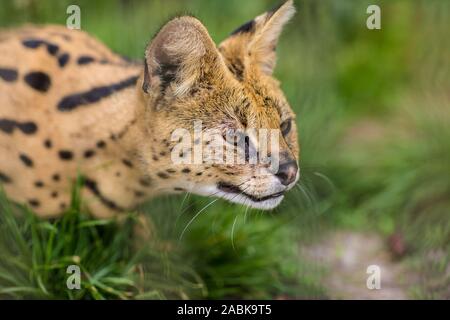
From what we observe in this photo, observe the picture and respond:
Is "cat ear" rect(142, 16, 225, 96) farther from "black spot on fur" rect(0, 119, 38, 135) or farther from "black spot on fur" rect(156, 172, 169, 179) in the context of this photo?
"black spot on fur" rect(0, 119, 38, 135)

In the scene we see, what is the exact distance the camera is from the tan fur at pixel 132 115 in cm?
267

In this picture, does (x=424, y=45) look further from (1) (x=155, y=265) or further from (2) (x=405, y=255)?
(1) (x=155, y=265)

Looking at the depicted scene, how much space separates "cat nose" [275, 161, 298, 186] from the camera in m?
2.64

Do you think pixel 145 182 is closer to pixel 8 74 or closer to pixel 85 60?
pixel 85 60

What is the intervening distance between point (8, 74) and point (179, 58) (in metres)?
0.87

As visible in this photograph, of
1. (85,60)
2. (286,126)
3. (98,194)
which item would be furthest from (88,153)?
(286,126)

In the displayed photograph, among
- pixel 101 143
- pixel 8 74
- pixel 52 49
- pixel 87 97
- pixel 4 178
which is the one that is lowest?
pixel 4 178

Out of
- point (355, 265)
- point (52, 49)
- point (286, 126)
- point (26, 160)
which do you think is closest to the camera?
point (286, 126)

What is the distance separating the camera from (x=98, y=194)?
9.91 feet

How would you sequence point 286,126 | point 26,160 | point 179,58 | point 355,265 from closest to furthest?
1. point 179,58
2. point 286,126
3. point 26,160
4. point 355,265

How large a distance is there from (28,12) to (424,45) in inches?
108

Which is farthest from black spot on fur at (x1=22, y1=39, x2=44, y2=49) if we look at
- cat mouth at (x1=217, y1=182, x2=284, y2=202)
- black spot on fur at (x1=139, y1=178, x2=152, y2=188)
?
cat mouth at (x1=217, y1=182, x2=284, y2=202)

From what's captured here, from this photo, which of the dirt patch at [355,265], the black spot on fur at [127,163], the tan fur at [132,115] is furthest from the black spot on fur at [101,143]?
the dirt patch at [355,265]

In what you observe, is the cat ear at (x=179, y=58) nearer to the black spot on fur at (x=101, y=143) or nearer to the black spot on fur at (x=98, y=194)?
the black spot on fur at (x=101, y=143)
